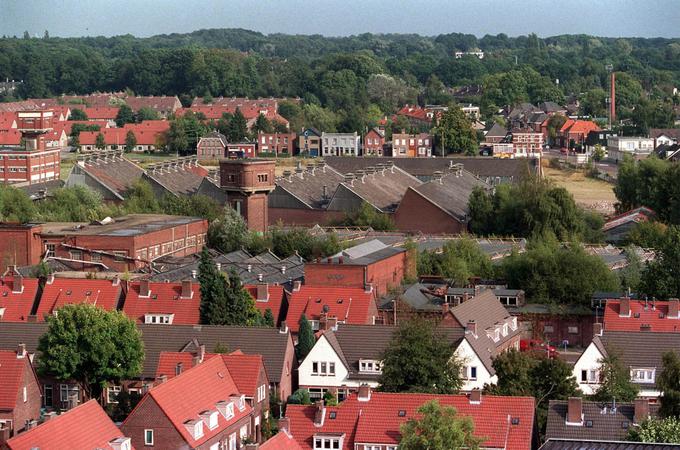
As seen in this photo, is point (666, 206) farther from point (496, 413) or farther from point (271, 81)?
point (271, 81)

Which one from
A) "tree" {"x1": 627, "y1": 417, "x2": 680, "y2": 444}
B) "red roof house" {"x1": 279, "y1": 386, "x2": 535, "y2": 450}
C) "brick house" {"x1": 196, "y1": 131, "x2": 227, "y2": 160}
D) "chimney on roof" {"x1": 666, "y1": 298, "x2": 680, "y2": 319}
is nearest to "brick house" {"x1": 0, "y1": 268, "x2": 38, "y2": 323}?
"red roof house" {"x1": 279, "y1": 386, "x2": 535, "y2": 450}

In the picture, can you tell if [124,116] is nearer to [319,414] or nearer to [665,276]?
[665,276]

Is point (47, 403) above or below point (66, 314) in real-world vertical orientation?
below

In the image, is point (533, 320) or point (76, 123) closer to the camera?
point (533, 320)

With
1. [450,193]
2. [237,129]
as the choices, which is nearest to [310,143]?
[237,129]

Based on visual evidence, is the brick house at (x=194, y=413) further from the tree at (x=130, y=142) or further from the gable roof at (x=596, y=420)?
the tree at (x=130, y=142)

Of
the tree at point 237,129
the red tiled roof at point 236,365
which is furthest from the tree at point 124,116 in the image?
the red tiled roof at point 236,365

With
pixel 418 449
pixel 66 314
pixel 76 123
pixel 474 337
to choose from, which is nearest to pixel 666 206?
pixel 474 337
